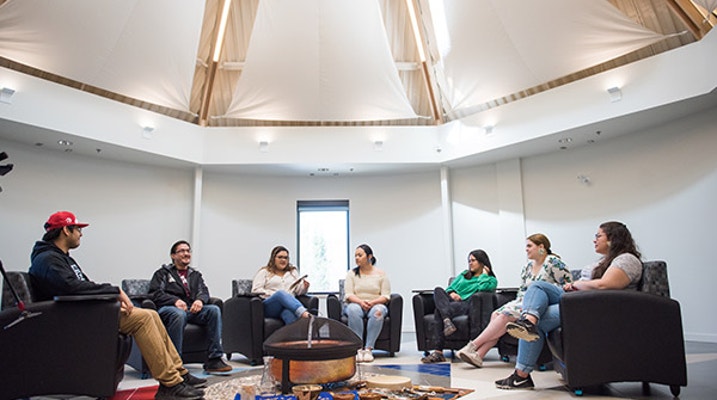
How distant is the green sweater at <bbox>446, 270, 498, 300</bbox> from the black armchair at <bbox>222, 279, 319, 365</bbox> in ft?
5.50

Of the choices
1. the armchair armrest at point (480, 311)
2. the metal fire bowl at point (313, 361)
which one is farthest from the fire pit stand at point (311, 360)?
the armchair armrest at point (480, 311)

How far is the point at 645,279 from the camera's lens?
295 cm

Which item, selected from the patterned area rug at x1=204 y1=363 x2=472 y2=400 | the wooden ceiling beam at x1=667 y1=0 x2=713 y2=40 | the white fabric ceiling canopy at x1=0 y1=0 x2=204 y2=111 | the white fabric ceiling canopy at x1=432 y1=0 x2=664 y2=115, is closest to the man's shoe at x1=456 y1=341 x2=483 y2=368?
the patterned area rug at x1=204 y1=363 x2=472 y2=400

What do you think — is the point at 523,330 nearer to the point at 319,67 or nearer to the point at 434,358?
the point at 434,358

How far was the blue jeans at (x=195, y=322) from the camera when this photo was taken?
384cm

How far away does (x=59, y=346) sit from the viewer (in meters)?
2.58

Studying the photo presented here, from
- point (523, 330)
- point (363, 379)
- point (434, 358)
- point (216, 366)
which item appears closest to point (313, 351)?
point (363, 379)

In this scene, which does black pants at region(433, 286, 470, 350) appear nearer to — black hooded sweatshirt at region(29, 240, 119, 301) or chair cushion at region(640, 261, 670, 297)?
chair cushion at region(640, 261, 670, 297)

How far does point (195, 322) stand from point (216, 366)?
405 millimetres

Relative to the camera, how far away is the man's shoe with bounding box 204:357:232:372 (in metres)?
4.01

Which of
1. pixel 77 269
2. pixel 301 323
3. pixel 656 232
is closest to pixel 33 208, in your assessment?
pixel 77 269

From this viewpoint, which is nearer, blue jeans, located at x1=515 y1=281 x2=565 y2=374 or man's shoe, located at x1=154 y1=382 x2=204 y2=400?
man's shoe, located at x1=154 y1=382 x2=204 y2=400

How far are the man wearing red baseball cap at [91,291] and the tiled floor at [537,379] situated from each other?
782mm

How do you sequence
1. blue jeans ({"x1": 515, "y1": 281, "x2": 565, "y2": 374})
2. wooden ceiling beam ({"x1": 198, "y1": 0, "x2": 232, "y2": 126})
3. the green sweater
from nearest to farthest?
1. blue jeans ({"x1": 515, "y1": 281, "x2": 565, "y2": 374})
2. the green sweater
3. wooden ceiling beam ({"x1": 198, "y1": 0, "x2": 232, "y2": 126})
